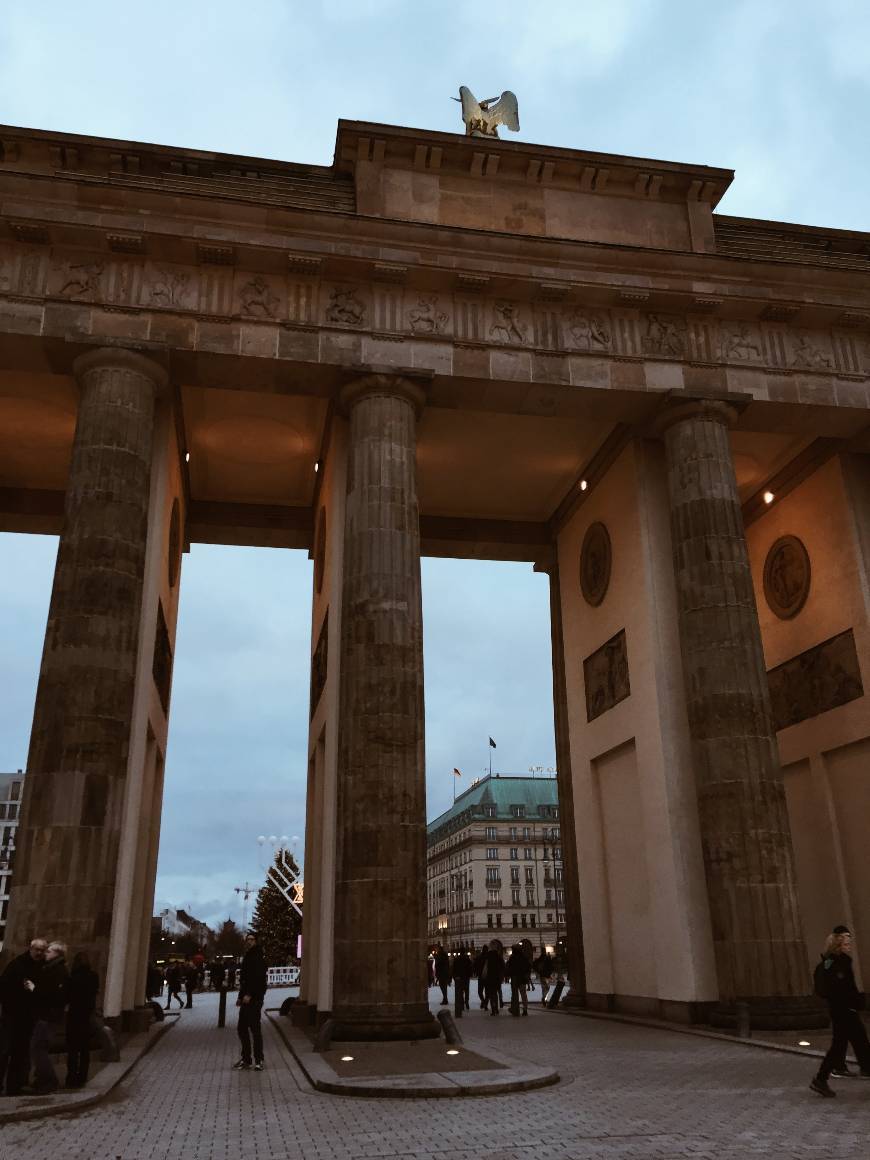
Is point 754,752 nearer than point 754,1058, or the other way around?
point 754,1058

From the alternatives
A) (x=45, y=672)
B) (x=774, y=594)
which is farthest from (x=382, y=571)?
(x=774, y=594)

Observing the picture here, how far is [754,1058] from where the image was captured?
13328mm

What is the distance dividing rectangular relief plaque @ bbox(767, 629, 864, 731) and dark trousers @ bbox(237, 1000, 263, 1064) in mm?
14503

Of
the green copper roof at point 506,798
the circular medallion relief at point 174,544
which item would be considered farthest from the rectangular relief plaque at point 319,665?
the green copper roof at point 506,798

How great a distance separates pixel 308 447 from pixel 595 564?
8.16 m

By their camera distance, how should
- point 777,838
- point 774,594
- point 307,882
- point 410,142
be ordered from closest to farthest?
1. point 777,838
2. point 410,142
3. point 307,882
4. point 774,594

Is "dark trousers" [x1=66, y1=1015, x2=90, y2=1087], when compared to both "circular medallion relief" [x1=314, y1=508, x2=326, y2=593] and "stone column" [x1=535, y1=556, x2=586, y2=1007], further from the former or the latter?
"stone column" [x1=535, y1=556, x2=586, y2=1007]

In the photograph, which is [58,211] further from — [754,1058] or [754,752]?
[754,1058]

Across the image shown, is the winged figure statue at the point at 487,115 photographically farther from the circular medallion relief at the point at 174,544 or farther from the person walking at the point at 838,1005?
the person walking at the point at 838,1005

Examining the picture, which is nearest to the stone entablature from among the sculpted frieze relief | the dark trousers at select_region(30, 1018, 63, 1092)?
the sculpted frieze relief

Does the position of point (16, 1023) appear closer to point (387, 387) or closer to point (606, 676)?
point (387, 387)

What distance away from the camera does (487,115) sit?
80.4 feet

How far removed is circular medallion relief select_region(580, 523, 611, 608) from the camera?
2412 centimetres

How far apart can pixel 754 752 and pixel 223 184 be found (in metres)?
16.3
